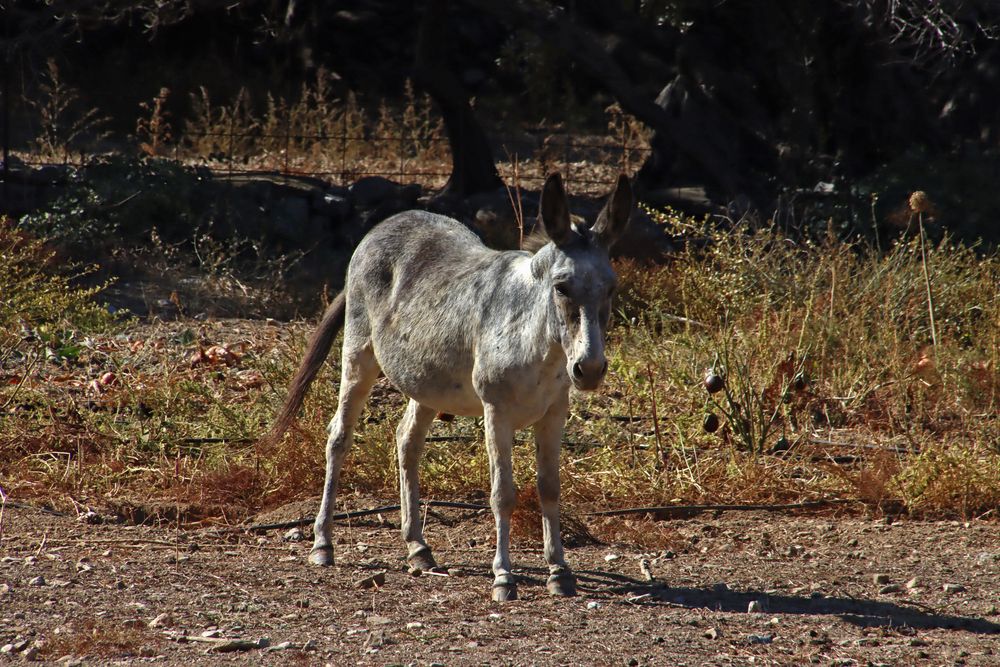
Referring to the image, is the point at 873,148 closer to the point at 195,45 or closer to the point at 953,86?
the point at 953,86

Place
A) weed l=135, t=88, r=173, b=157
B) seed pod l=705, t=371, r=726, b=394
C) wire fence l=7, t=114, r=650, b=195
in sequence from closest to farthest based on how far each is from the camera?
seed pod l=705, t=371, r=726, b=394 → weed l=135, t=88, r=173, b=157 → wire fence l=7, t=114, r=650, b=195

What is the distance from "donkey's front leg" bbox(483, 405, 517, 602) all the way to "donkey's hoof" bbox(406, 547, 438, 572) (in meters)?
0.58

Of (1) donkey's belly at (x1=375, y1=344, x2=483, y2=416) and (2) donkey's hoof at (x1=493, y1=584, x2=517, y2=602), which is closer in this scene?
(2) donkey's hoof at (x1=493, y1=584, x2=517, y2=602)

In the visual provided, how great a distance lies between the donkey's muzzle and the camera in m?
4.52

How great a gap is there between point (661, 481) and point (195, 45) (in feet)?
57.9

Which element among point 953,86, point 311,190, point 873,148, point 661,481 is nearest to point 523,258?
point 661,481

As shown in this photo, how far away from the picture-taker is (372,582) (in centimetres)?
541

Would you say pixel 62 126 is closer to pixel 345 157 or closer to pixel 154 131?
pixel 154 131

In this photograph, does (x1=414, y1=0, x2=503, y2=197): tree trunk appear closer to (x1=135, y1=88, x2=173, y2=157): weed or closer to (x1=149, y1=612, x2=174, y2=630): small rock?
(x1=135, y1=88, x2=173, y2=157): weed

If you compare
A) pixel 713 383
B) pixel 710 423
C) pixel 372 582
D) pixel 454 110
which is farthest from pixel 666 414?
pixel 454 110


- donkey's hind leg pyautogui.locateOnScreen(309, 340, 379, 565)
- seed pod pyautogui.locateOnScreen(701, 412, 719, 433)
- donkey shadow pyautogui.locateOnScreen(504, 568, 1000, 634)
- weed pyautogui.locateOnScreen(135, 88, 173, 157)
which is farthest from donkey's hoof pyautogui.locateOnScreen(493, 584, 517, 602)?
weed pyautogui.locateOnScreen(135, 88, 173, 157)

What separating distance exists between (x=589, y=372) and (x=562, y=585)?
1.15 m

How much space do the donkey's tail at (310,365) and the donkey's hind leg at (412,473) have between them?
60 centimetres

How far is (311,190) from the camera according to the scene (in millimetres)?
14227
